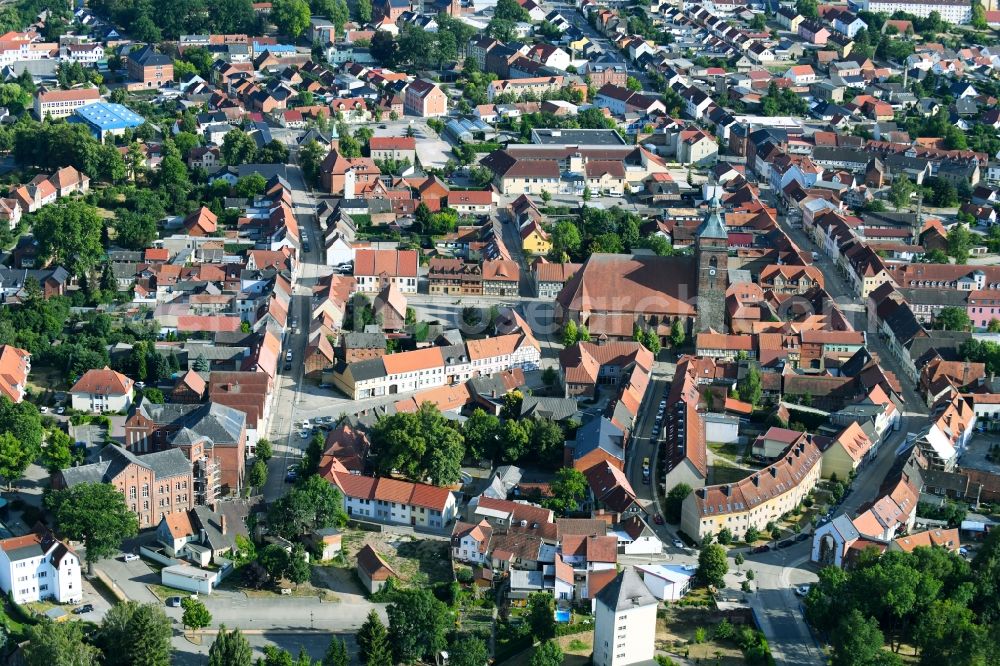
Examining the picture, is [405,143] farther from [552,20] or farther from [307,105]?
[552,20]

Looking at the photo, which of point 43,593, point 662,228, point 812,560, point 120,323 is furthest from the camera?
point 662,228

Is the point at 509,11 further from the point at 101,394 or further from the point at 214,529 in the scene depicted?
the point at 214,529

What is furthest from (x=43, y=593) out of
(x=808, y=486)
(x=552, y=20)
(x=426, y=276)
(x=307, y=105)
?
(x=552, y=20)

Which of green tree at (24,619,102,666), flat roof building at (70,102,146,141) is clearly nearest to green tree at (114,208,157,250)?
flat roof building at (70,102,146,141)

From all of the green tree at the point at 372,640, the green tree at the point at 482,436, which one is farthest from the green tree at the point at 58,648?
the green tree at the point at 482,436

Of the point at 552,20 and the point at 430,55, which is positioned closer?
the point at 430,55

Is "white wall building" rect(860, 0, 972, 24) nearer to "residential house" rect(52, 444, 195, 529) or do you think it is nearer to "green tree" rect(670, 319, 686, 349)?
"green tree" rect(670, 319, 686, 349)

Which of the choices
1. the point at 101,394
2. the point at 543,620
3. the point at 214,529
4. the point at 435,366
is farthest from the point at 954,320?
the point at 101,394
